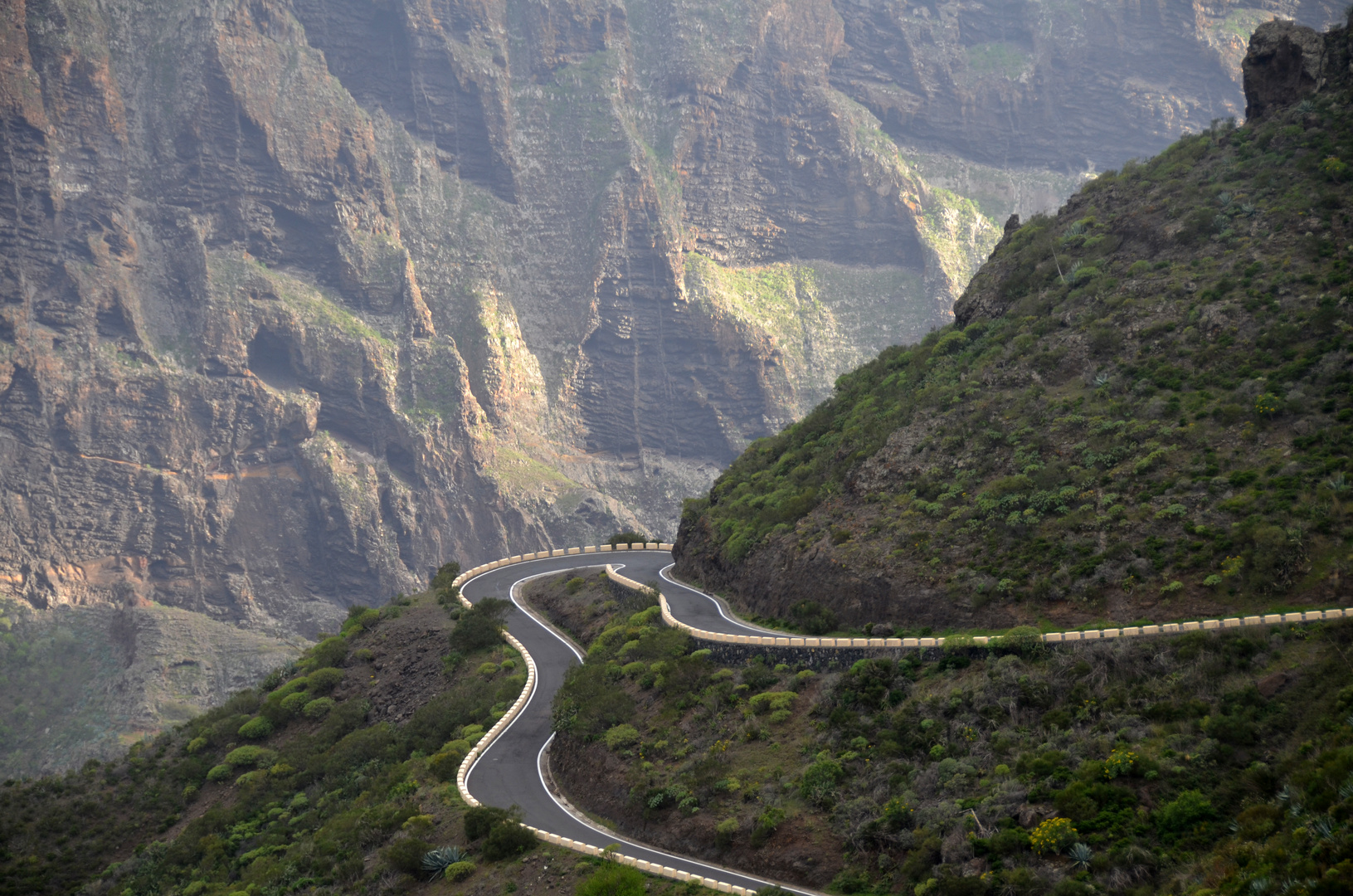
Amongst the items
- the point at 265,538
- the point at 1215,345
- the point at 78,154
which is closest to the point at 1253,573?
the point at 1215,345

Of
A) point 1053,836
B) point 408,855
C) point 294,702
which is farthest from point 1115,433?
point 294,702

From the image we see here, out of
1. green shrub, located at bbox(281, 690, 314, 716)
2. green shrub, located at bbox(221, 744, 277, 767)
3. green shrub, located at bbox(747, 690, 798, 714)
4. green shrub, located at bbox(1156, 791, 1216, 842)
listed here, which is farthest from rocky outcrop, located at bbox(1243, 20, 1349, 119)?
green shrub, located at bbox(221, 744, 277, 767)

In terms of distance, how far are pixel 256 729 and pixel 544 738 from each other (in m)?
23.0

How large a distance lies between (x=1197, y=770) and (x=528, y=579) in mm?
54917

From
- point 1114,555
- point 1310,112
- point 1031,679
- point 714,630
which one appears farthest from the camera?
point 1310,112

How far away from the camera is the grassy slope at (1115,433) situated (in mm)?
35469

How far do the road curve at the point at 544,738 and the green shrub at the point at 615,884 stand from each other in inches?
89.1

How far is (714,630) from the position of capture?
4744cm

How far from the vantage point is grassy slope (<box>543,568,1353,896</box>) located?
2320cm

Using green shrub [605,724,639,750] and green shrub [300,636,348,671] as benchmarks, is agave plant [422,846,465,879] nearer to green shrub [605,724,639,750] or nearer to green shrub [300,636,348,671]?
green shrub [605,724,639,750]

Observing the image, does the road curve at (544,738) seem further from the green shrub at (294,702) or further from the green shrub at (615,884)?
the green shrub at (294,702)

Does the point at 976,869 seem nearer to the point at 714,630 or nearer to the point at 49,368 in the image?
the point at 714,630

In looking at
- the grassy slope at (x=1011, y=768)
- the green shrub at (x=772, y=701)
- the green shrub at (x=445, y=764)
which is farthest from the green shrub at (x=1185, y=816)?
the green shrub at (x=445, y=764)

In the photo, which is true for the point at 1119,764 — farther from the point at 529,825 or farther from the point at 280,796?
the point at 280,796
